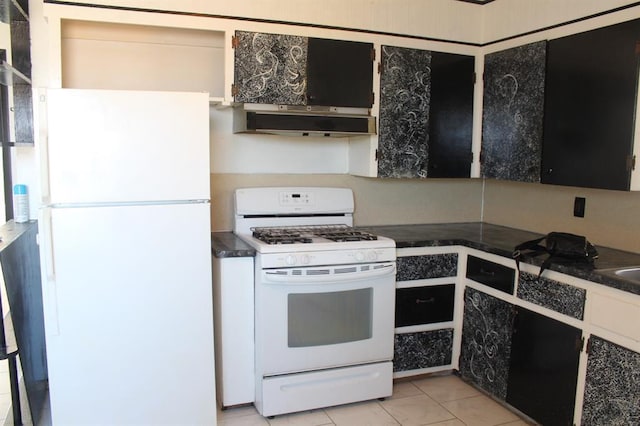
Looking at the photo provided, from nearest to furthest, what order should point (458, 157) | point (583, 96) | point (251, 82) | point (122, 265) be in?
point (122, 265) < point (583, 96) < point (251, 82) < point (458, 157)

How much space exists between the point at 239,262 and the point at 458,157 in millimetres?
1645

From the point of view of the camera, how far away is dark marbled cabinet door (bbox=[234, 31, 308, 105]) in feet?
9.34

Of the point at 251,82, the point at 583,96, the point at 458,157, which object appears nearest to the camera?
the point at 583,96

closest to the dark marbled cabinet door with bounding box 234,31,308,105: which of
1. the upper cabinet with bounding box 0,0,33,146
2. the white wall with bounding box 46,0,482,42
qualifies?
the white wall with bounding box 46,0,482,42

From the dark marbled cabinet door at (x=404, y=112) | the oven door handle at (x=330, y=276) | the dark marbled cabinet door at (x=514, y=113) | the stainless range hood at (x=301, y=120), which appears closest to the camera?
the oven door handle at (x=330, y=276)

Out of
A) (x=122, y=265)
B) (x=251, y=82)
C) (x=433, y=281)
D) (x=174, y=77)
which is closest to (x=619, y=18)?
→ (x=433, y=281)

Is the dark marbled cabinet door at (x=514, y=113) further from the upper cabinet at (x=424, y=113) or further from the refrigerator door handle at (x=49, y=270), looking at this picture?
the refrigerator door handle at (x=49, y=270)

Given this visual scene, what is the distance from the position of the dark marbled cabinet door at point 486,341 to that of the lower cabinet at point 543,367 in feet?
0.19

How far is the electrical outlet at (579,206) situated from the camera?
3010 mm

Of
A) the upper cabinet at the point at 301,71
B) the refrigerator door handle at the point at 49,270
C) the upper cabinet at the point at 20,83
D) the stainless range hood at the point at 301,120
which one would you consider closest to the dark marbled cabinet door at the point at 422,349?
the stainless range hood at the point at 301,120

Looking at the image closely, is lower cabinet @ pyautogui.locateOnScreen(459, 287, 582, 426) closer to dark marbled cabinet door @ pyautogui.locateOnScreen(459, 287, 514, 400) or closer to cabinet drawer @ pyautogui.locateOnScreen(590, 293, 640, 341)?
dark marbled cabinet door @ pyautogui.locateOnScreen(459, 287, 514, 400)

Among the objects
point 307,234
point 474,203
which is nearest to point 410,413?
point 307,234

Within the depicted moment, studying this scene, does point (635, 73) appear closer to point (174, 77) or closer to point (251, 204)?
point (251, 204)

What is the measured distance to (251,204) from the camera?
317 cm
